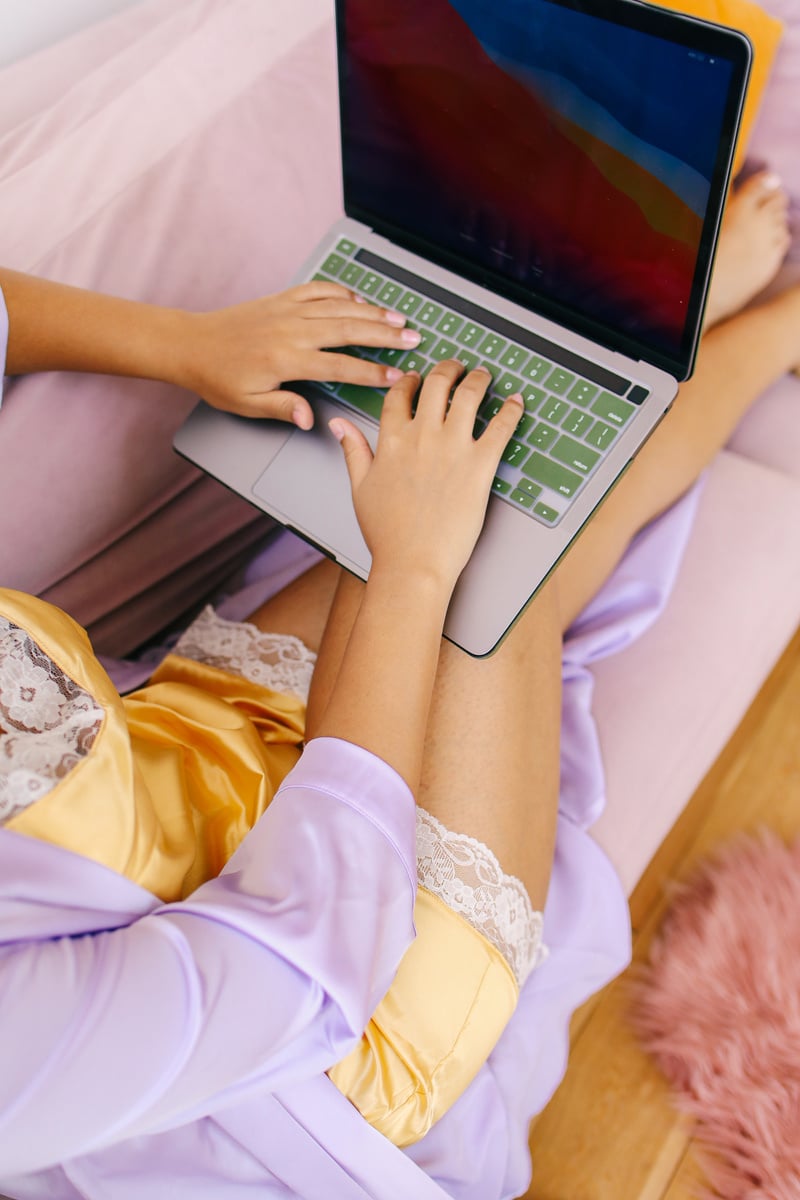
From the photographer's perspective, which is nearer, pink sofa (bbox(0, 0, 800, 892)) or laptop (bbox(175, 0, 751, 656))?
laptop (bbox(175, 0, 751, 656))

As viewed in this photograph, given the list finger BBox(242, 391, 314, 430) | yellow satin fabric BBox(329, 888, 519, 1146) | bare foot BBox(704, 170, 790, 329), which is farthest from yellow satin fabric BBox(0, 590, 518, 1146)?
bare foot BBox(704, 170, 790, 329)

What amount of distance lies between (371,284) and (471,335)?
0.12m

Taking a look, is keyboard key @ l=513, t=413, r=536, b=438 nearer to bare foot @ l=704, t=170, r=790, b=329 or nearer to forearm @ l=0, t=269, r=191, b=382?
forearm @ l=0, t=269, r=191, b=382

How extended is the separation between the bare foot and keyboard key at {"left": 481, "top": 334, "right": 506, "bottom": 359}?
395 millimetres

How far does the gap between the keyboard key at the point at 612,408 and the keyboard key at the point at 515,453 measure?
6 cm

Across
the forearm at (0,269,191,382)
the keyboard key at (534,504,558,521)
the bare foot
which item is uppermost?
the bare foot

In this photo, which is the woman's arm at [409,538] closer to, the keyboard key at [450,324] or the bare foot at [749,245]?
the keyboard key at [450,324]

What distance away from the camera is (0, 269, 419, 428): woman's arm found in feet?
2.39

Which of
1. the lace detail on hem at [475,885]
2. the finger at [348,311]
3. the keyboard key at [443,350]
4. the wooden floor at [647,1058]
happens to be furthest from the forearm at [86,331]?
the wooden floor at [647,1058]

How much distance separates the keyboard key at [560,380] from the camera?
68cm

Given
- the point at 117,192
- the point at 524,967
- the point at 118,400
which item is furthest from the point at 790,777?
the point at 117,192

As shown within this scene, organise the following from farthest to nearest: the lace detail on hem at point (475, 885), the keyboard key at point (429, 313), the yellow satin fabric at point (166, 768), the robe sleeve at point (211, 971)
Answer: the keyboard key at point (429, 313)
the lace detail on hem at point (475, 885)
the yellow satin fabric at point (166, 768)
the robe sleeve at point (211, 971)

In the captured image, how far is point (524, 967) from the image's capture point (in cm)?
68

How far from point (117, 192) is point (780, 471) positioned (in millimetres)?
778
